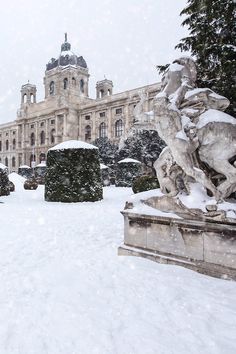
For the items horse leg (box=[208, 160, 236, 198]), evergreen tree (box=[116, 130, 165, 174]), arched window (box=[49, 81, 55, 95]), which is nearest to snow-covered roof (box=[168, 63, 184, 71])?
horse leg (box=[208, 160, 236, 198])

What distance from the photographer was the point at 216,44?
8828 millimetres

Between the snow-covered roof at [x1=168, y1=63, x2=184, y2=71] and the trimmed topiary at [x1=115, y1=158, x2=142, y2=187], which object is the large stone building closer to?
the trimmed topiary at [x1=115, y1=158, x2=142, y2=187]

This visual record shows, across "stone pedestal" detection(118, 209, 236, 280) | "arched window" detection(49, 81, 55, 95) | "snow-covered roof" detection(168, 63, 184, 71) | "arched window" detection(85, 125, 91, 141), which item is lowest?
"stone pedestal" detection(118, 209, 236, 280)

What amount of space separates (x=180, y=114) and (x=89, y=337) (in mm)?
2920

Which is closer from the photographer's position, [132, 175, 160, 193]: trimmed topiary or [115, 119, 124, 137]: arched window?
[132, 175, 160, 193]: trimmed topiary

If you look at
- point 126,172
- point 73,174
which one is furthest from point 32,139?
point 73,174

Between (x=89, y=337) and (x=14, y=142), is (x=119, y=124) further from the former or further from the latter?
(x=89, y=337)

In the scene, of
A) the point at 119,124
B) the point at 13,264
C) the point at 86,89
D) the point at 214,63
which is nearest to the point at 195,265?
the point at 13,264

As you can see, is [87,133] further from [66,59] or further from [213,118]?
[213,118]

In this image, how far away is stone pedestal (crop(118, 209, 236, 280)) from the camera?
3426 mm

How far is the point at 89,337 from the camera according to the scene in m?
2.33

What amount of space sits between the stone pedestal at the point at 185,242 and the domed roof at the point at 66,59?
5505cm

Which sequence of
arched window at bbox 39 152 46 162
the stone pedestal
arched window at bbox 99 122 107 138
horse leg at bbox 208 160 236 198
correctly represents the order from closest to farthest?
the stone pedestal, horse leg at bbox 208 160 236 198, arched window at bbox 99 122 107 138, arched window at bbox 39 152 46 162

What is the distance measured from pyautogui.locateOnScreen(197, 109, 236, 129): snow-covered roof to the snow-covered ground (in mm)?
1895
